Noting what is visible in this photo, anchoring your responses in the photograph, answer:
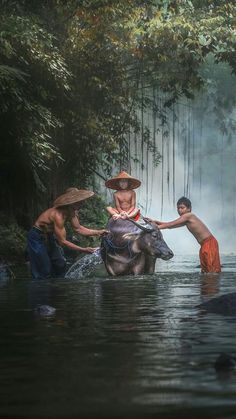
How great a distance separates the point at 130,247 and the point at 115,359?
8.36m

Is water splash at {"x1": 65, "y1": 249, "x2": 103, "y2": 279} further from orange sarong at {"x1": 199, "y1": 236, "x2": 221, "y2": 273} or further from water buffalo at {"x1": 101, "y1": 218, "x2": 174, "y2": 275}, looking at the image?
orange sarong at {"x1": 199, "y1": 236, "x2": 221, "y2": 273}

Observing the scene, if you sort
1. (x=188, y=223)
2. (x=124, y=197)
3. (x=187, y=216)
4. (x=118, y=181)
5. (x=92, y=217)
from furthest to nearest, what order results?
(x=92, y=217), (x=118, y=181), (x=124, y=197), (x=188, y=223), (x=187, y=216)


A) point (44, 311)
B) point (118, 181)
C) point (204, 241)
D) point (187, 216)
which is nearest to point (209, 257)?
point (204, 241)

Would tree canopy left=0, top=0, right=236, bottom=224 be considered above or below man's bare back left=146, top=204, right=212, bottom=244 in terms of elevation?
above

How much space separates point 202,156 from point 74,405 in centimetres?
4815

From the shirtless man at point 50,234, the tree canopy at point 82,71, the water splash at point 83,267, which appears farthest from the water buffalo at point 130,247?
the tree canopy at point 82,71

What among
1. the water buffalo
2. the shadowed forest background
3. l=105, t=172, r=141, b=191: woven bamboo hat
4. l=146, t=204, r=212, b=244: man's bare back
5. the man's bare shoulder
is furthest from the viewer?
the shadowed forest background

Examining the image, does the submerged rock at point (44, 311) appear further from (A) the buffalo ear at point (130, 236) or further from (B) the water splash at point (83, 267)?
(B) the water splash at point (83, 267)

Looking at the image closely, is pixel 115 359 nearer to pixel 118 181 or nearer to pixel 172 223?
pixel 172 223

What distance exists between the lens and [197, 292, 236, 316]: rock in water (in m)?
5.92

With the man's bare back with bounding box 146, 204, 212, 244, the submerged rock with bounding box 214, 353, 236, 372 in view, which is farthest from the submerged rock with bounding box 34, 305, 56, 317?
the man's bare back with bounding box 146, 204, 212, 244

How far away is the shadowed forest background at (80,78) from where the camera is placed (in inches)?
593

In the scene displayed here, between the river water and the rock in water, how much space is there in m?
0.15

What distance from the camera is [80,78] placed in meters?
20.0
